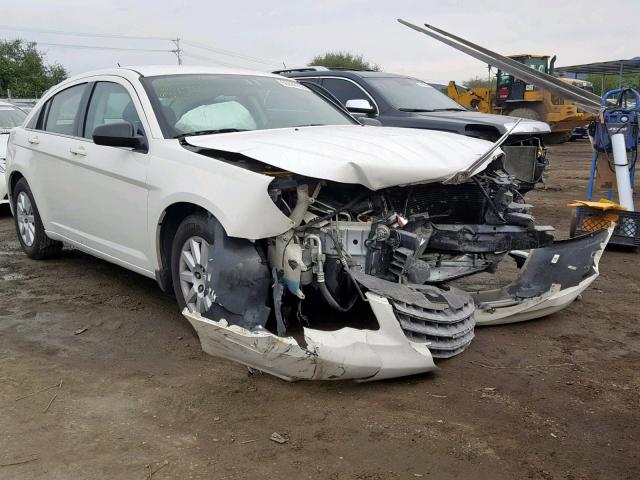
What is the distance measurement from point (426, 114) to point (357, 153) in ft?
16.1

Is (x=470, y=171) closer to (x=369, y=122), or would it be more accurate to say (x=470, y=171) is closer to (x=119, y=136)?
(x=119, y=136)

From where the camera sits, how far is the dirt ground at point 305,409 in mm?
2727

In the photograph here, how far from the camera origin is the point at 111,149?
4.48m

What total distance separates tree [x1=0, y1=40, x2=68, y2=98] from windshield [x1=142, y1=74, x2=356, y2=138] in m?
38.4

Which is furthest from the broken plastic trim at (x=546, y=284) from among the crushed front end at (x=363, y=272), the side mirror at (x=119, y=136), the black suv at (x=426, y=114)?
the black suv at (x=426, y=114)

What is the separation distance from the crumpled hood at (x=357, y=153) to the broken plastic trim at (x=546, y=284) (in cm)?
93

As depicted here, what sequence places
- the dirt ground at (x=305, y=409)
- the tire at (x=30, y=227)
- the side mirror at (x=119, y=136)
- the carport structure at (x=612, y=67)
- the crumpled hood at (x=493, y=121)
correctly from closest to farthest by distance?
the dirt ground at (x=305, y=409) → the side mirror at (x=119, y=136) → the tire at (x=30, y=227) → the crumpled hood at (x=493, y=121) → the carport structure at (x=612, y=67)

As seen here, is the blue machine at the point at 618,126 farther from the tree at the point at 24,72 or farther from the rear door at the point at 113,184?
the tree at the point at 24,72

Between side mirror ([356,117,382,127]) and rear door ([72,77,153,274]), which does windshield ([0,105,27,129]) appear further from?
side mirror ([356,117,382,127])

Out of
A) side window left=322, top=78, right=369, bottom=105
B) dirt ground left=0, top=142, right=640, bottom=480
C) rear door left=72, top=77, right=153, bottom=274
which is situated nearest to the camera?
dirt ground left=0, top=142, right=640, bottom=480

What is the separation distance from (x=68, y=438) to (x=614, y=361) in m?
3.07

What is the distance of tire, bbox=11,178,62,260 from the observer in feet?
19.4

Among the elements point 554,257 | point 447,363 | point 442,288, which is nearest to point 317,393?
point 447,363

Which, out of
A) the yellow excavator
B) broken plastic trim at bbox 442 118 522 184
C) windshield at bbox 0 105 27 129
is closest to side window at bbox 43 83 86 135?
broken plastic trim at bbox 442 118 522 184
